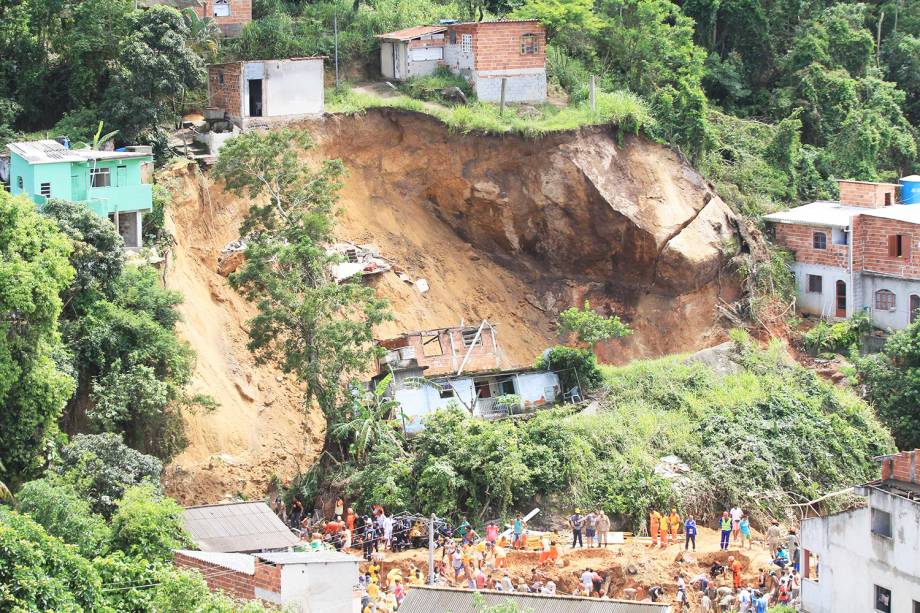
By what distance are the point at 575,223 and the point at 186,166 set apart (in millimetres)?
11065

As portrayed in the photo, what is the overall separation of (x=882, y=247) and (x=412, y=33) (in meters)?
14.2

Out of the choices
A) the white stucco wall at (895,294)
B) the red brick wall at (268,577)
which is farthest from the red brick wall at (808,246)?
the red brick wall at (268,577)

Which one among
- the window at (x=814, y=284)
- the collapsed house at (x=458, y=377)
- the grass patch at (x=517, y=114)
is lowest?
the collapsed house at (x=458, y=377)

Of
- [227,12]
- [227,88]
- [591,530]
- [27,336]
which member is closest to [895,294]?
[591,530]

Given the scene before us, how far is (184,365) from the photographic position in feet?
149

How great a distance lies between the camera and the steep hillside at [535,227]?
54250 mm

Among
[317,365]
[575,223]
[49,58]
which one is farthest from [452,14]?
[317,365]

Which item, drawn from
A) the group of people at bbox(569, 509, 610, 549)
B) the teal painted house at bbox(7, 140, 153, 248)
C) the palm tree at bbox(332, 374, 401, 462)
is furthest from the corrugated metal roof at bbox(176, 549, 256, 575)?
the teal painted house at bbox(7, 140, 153, 248)

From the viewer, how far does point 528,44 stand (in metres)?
56.2

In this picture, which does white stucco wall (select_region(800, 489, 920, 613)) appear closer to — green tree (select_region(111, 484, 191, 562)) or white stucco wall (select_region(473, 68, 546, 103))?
green tree (select_region(111, 484, 191, 562))

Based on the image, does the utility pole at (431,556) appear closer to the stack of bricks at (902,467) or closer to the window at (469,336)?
the stack of bricks at (902,467)

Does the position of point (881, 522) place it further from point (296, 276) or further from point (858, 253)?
point (858, 253)

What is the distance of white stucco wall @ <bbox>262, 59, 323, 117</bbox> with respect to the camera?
2105 inches

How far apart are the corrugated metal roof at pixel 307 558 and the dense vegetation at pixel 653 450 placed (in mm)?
5390
